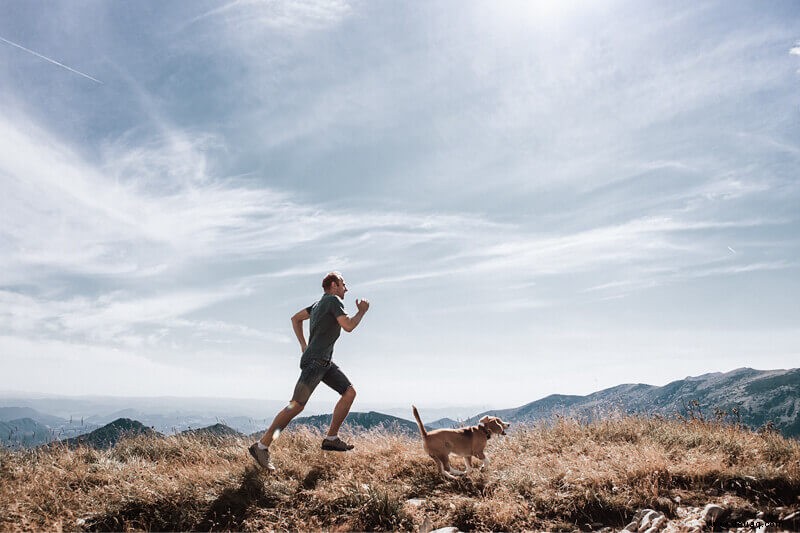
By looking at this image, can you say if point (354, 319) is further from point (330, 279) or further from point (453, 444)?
point (453, 444)

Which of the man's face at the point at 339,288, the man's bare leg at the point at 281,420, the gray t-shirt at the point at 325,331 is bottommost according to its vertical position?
the man's bare leg at the point at 281,420

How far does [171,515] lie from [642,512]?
192 inches

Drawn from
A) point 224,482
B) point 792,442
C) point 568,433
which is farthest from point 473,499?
point 792,442

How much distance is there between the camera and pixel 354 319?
18.7 feet

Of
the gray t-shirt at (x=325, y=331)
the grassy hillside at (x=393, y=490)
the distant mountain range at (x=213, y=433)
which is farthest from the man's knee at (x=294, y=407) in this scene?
the distant mountain range at (x=213, y=433)

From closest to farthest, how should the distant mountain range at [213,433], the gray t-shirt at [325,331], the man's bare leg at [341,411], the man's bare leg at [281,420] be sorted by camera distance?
the man's bare leg at [281,420] → the gray t-shirt at [325,331] → the man's bare leg at [341,411] → the distant mountain range at [213,433]

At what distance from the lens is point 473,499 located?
15.0 ft

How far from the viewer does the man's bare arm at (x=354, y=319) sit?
18.6 feet

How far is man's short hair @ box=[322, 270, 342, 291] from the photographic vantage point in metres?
6.34

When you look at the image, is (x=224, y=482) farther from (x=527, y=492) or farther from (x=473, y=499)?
(x=527, y=492)

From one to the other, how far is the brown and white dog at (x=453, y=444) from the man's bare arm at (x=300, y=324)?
206 cm

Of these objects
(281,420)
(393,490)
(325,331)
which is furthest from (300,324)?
(393,490)

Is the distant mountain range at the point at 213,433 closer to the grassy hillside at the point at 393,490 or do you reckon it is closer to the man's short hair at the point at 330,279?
the grassy hillside at the point at 393,490

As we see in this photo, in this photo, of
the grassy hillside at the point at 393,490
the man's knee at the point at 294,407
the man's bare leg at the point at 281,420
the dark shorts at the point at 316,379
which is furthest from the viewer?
the dark shorts at the point at 316,379
